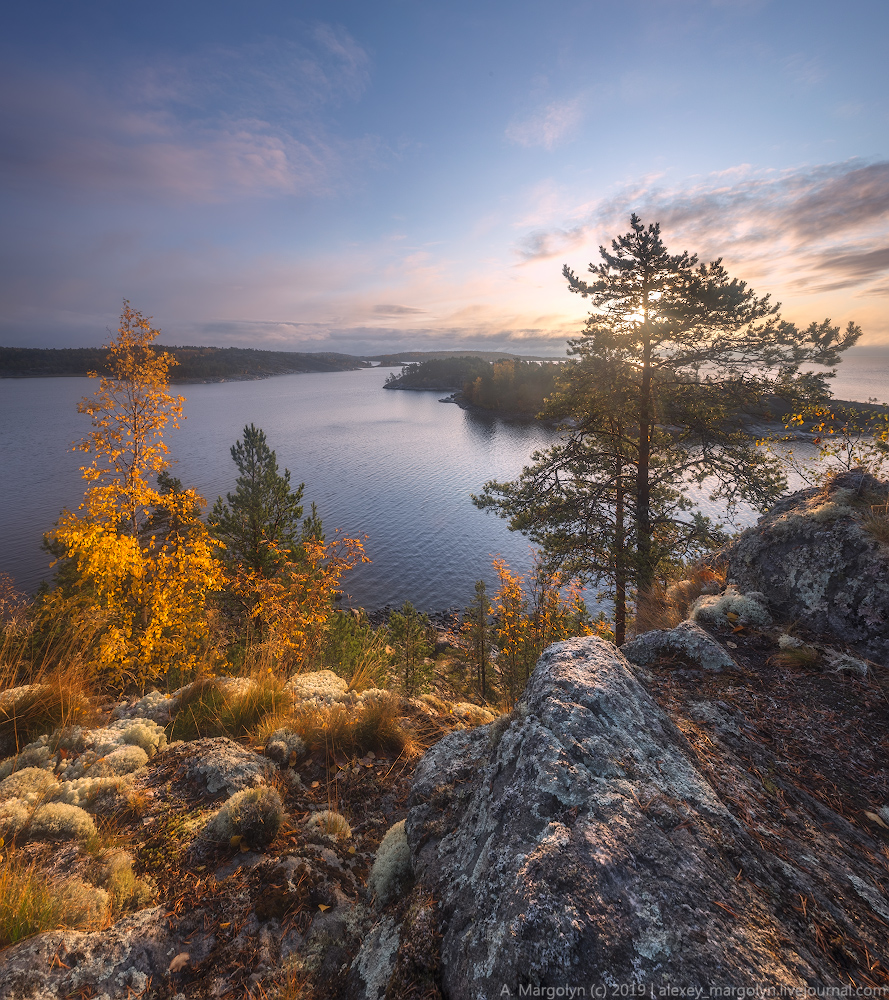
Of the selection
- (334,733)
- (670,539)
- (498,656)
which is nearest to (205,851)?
(334,733)

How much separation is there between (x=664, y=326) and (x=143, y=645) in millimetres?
14857

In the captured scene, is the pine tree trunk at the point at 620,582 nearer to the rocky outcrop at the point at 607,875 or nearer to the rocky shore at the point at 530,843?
the rocky shore at the point at 530,843

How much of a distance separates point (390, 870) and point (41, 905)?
75.3 inches

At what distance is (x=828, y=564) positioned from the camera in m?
5.45

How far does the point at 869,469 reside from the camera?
251 inches

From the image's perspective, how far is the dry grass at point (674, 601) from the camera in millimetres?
7258

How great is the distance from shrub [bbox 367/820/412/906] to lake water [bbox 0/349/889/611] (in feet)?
97.0

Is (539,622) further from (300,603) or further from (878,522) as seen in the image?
(878,522)

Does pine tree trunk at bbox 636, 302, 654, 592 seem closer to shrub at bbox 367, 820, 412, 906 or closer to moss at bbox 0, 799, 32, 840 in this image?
shrub at bbox 367, 820, 412, 906

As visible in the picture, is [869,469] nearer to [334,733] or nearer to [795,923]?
[795,923]

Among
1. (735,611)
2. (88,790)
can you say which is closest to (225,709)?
(88,790)

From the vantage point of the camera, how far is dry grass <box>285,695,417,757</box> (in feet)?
14.3

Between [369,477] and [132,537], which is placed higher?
[132,537]

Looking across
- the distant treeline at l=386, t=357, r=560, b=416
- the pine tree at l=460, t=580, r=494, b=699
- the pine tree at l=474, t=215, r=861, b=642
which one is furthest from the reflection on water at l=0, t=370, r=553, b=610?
the pine tree at l=474, t=215, r=861, b=642
